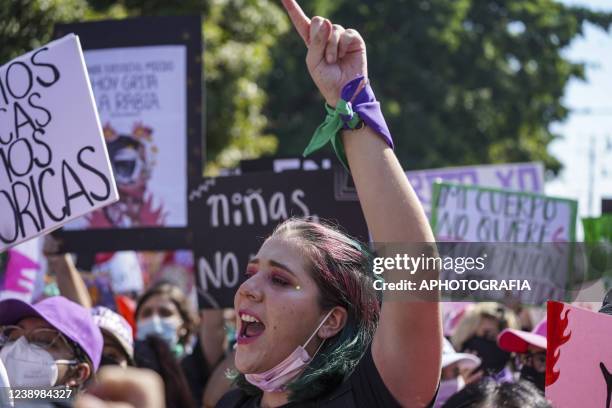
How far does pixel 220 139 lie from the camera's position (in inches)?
523

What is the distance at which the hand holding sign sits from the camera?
93.0 inches

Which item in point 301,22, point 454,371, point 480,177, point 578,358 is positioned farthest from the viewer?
point 480,177

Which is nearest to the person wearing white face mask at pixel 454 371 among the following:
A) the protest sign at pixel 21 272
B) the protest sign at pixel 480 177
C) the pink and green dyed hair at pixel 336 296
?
the pink and green dyed hair at pixel 336 296

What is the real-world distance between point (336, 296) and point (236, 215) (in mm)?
2127

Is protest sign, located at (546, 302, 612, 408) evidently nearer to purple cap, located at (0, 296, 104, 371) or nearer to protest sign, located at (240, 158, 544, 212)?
purple cap, located at (0, 296, 104, 371)

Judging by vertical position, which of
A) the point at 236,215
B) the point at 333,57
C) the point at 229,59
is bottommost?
the point at 236,215

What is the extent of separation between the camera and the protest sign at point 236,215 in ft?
14.4

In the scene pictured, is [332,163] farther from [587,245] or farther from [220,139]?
[220,139]

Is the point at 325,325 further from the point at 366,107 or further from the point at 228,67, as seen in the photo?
the point at 228,67

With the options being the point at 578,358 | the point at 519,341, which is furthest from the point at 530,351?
the point at 578,358

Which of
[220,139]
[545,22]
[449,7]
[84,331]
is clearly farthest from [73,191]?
[545,22]

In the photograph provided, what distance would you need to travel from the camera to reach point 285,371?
8.09 ft

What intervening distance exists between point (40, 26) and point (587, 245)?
3.70m

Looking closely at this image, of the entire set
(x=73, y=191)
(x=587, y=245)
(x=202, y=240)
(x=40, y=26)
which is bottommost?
(x=587, y=245)
